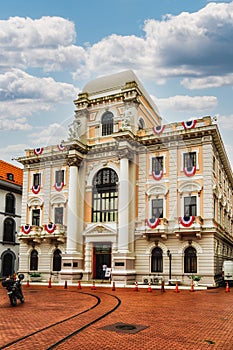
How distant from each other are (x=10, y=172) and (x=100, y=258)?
2126 centimetres

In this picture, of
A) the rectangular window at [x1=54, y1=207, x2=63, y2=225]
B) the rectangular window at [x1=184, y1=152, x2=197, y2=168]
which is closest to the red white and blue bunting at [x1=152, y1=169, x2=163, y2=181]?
the rectangular window at [x1=184, y1=152, x2=197, y2=168]

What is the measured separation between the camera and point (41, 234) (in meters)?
43.8

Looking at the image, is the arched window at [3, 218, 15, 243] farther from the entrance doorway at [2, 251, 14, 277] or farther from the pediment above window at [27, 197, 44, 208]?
the pediment above window at [27, 197, 44, 208]

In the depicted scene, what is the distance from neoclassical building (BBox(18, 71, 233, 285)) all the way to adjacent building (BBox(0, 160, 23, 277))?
5603 millimetres

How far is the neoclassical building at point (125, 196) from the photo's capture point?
36906 millimetres

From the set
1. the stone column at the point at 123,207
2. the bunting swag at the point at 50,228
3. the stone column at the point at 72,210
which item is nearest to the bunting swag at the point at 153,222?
the stone column at the point at 123,207

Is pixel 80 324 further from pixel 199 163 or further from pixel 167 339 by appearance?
pixel 199 163

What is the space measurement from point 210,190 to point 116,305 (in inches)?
740

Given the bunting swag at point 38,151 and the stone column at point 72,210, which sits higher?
the bunting swag at point 38,151

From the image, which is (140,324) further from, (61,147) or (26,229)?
(61,147)

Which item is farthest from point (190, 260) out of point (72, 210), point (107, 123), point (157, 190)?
point (107, 123)

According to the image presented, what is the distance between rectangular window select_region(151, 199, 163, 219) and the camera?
38963 millimetres

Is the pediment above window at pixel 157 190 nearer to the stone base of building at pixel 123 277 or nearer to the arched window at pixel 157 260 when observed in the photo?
the arched window at pixel 157 260

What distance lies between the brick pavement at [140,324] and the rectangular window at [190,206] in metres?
15.1
